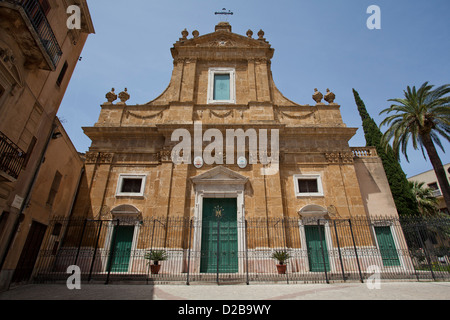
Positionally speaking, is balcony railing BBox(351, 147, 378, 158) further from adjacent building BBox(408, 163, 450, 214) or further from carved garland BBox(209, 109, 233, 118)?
adjacent building BBox(408, 163, 450, 214)

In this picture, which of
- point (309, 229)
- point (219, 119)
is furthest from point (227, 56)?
point (309, 229)

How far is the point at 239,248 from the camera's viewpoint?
11.5 meters

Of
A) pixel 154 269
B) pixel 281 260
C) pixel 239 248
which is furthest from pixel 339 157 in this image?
pixel 154 269

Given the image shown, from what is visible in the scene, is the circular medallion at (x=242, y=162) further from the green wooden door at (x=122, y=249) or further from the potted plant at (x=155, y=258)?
the green wooden door at (x=122, y=249)

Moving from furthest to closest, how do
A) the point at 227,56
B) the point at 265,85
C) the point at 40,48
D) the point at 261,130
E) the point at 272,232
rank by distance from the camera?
the point at 227,56 < the point at 265,85 < the point at 261,130 < the point at 272,232 < the point at 40,48

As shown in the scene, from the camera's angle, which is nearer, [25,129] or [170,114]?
[25,129]

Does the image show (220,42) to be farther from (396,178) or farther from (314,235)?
(396,178)

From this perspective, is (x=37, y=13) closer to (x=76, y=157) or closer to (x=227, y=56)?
(x=76, y=157)

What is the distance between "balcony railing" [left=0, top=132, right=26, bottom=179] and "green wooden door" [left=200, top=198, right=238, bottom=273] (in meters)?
7.71

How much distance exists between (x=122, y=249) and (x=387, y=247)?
1332 cm

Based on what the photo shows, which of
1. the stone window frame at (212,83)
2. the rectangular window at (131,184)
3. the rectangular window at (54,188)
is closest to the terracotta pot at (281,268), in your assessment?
the rectangular window at (131,184)

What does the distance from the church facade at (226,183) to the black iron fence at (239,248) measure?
64 mm

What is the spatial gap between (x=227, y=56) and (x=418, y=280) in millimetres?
15903
